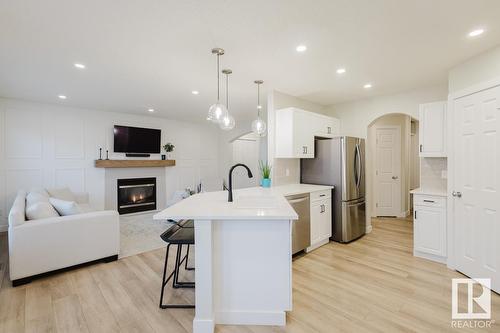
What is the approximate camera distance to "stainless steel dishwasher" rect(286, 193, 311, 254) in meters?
3.20

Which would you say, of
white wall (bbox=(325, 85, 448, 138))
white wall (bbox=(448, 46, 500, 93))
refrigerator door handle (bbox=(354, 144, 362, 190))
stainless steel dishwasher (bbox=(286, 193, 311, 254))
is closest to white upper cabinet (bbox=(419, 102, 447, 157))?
white wall (bbox=(448, 46, 500, 93))

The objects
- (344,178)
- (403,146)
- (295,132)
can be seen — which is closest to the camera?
(295,132)

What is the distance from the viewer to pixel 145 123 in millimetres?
6289

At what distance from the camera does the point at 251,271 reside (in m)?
1.96

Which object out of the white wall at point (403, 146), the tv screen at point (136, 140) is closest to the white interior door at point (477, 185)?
the white wall at point (403, 146)

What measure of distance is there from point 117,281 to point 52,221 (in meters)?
1.08

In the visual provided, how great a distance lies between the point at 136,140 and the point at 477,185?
21.3 ft

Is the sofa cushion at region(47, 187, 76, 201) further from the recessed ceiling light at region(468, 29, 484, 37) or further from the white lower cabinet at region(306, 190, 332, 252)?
the recessed ceiling light at region(468, 29, 484, 37)

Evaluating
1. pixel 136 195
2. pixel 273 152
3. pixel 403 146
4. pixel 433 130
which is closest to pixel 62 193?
pixel 136 195

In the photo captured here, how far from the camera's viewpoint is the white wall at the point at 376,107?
3717mm

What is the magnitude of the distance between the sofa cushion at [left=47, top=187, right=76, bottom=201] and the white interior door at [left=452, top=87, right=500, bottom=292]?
6439 mm

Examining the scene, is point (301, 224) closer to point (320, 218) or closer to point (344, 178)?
point (320, 218)

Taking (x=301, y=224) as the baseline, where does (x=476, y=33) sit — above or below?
above

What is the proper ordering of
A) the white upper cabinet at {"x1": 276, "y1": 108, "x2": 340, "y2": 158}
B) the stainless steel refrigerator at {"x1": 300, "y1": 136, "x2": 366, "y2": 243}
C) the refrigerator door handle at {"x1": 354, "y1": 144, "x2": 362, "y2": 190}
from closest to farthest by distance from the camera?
the white upper cabinet at {"x1": 276, "y1": 108, "x2": 340, "y2": 158}
the stainless steel refrigerator at {"x1": 300, "y1": 136, "x2": 366, "y2": 243}
the refrigerator door handle at {"x1": 354, "y1": 144, "x2": 362, "y2": 190}
